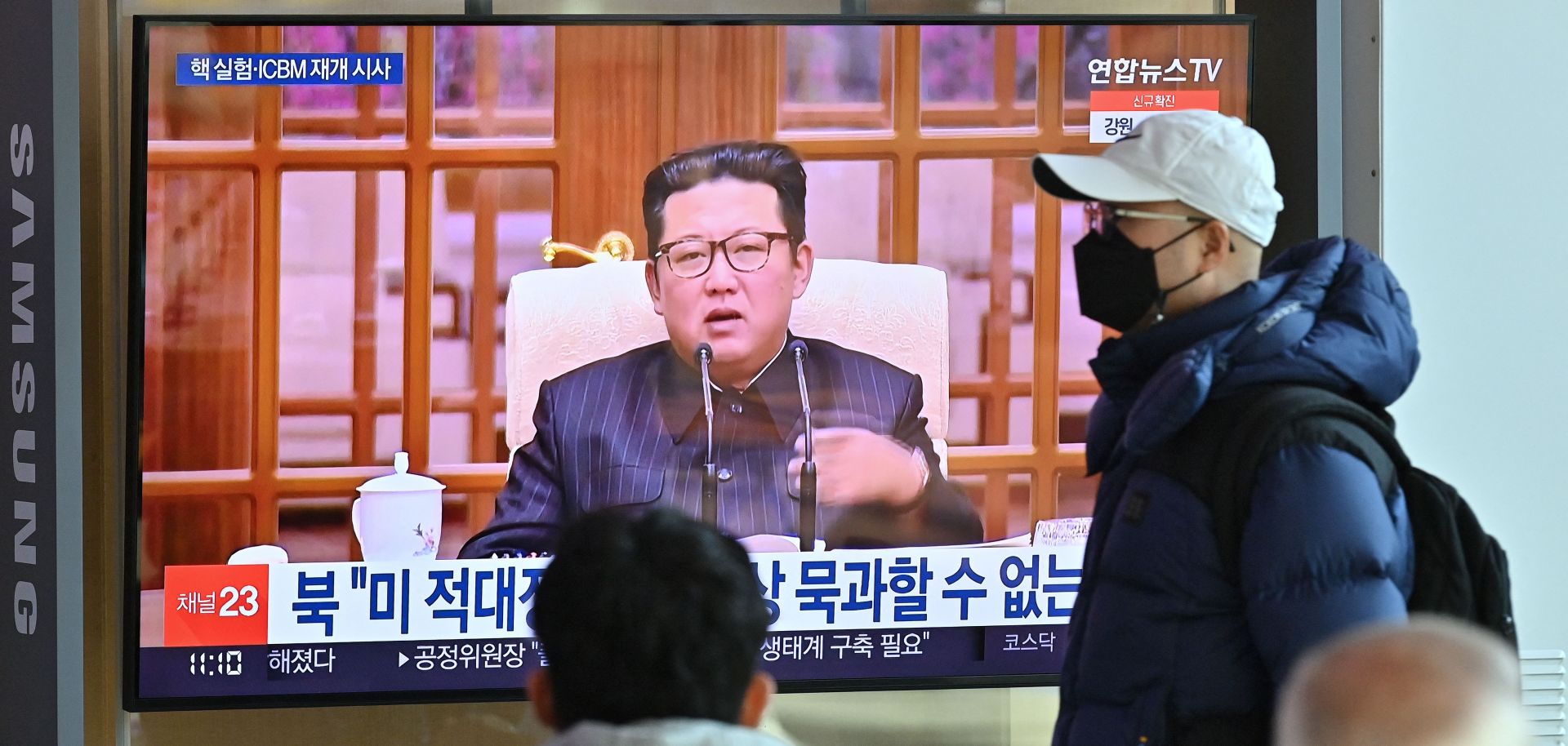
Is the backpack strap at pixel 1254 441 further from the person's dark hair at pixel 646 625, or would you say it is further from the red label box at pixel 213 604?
the red label box at pixel 213 604

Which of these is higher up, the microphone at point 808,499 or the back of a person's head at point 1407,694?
the back of a person's head at point 1407,694

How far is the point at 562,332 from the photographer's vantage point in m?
3.31

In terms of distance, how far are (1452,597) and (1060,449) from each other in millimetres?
1774

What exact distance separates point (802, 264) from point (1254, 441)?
5.90 ft

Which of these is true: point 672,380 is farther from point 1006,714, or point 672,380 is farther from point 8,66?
point 8,66

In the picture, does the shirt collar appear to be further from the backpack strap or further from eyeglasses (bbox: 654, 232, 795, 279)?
the backpack strap

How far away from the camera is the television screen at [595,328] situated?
323 centimetres

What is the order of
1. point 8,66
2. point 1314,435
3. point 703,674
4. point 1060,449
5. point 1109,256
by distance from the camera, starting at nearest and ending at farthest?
point 703,674 → point 1314,435 → point 1109,256 → point 8,66 → point 1060,449

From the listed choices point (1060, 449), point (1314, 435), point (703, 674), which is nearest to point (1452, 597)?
point (1314, 435)

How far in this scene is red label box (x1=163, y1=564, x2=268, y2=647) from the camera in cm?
323

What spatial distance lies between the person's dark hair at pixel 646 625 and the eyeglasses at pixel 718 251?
205 centimetres

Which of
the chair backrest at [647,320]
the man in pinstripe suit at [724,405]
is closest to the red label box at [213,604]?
the man in pinstripe suit at [724,405]

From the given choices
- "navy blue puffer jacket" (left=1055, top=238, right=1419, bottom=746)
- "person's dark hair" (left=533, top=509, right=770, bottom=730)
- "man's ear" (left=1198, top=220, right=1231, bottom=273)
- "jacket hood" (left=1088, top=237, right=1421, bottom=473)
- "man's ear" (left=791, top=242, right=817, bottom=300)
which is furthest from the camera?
"man's ear" (left=791, top=242, right=817, bottom=300)

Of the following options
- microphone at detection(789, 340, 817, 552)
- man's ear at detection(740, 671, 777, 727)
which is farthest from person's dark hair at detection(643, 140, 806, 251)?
man's ear at detection(740, 671, 777, 727)
